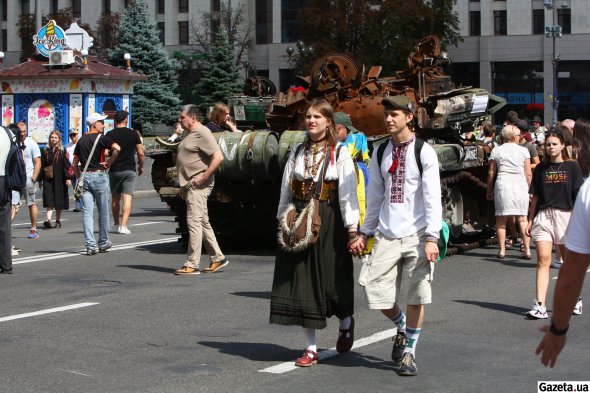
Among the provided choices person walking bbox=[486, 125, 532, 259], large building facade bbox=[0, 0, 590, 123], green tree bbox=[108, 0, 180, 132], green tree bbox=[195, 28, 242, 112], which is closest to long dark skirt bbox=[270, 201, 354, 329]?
person walking bbox=[486, 125, 532, 259]

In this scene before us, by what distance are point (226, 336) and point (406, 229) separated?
2210 mm

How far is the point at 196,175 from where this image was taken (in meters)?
12.9

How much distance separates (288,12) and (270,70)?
4.23 m

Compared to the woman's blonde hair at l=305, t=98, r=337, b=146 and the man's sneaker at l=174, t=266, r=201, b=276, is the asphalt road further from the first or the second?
the woman's blonde hair at l=305, t=98, r=337, b=146

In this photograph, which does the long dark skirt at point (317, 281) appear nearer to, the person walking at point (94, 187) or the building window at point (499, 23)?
the person walking at point (94, 187)

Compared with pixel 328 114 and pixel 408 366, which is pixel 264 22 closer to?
pixel 328 114

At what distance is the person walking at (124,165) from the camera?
17125 mm

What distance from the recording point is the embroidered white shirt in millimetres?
7598

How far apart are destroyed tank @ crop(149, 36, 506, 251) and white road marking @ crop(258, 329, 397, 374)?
5239 mm

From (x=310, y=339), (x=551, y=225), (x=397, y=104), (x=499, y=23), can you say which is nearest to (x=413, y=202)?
(x=397, y=104)

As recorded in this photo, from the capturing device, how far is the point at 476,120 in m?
18.2

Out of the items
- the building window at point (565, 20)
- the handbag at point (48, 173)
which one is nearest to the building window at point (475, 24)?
the building window at point (565, 20)

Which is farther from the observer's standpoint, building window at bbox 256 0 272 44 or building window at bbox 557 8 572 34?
building window at bbox 256 0 272 44

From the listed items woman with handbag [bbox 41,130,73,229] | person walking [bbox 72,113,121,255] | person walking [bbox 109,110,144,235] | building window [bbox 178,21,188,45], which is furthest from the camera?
building window [bbox 178,21,188,45]
